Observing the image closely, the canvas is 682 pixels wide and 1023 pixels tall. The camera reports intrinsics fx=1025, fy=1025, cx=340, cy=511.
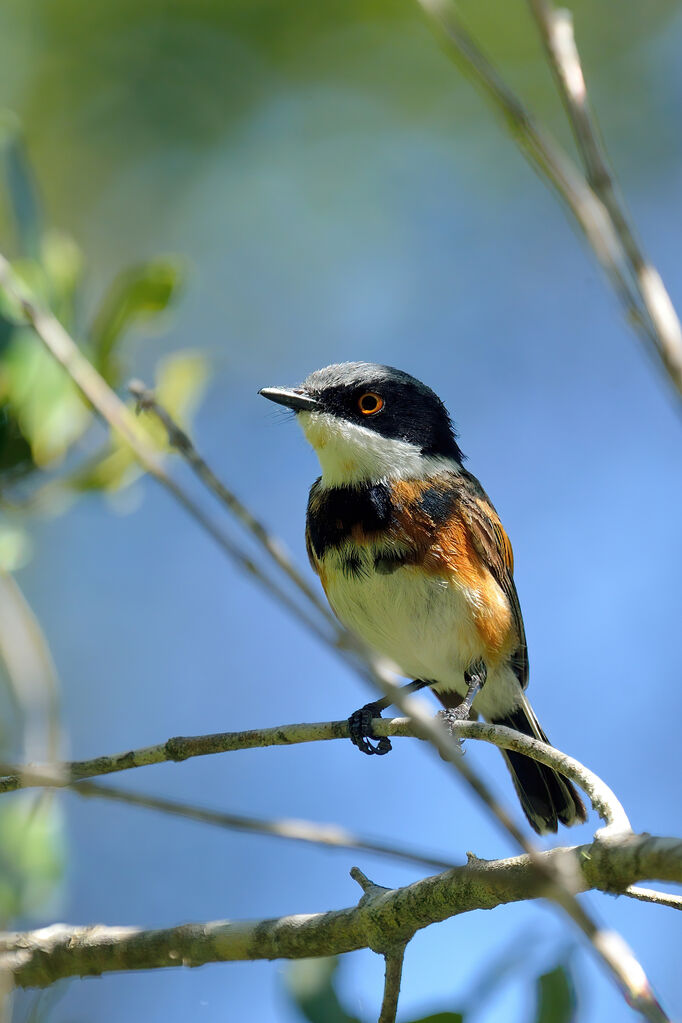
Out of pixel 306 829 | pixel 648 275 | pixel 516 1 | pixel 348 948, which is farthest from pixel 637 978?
pixel 516 1

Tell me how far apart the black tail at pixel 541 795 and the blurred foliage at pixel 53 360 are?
2.52m

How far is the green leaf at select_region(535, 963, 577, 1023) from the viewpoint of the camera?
2.23m

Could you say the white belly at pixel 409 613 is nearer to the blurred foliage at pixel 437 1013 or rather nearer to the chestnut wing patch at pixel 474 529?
the chestnut wing patch at pixel 474 529

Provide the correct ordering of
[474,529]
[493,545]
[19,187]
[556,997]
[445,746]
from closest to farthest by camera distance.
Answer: [445,746] < [556,997] < [19,187] < [474,529] < [493,545]

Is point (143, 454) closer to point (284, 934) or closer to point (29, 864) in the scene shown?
point (29, 864)

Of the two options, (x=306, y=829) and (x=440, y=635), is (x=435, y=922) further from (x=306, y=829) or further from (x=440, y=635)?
(x=440, y=635)

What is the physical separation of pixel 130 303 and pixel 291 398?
1.38 meters

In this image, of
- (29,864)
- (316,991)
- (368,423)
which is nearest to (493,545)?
(368,423)

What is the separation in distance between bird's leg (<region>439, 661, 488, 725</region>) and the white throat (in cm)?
90

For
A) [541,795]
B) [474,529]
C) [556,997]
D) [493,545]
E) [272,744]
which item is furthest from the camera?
[541,795]

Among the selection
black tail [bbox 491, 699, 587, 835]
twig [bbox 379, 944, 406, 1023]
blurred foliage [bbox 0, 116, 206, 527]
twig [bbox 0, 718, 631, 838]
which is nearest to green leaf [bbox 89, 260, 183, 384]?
blurred foliage [bbox 0, 116, 206, 527]

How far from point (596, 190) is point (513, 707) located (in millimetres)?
3958

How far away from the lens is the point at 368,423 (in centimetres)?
464

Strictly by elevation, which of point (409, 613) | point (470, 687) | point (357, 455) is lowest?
point (470, 687)
